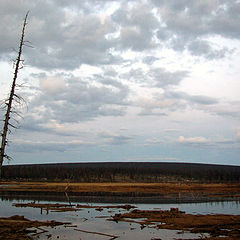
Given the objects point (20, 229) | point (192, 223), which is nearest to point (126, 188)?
point (192, 223)

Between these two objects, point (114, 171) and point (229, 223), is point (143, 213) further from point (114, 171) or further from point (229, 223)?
point (114, 171)

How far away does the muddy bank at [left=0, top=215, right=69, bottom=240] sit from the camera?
21.4m

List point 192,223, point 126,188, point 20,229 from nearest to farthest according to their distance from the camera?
1. point 20,229
2. point 192,223
3. point 126,188

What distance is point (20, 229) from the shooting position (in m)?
24.5

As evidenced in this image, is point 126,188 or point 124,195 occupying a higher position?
point 124,195

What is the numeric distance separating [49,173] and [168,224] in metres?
137

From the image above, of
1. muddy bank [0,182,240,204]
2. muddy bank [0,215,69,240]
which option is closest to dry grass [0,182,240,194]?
muddy bank [0,182,240,204]

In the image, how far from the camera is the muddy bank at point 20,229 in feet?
70.3

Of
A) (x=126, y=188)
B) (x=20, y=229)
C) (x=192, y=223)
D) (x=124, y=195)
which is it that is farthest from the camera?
(x=126, y=188)

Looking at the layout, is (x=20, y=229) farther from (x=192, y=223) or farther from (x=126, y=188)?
(x=126, y=188)

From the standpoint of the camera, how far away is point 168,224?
2856 cm

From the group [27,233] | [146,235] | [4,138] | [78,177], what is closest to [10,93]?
[4,138]

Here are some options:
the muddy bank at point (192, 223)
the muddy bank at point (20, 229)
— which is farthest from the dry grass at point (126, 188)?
the muddy bank at point (20, 229)

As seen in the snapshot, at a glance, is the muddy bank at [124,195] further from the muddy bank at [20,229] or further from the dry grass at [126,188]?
the muddy bank at [20,229]
